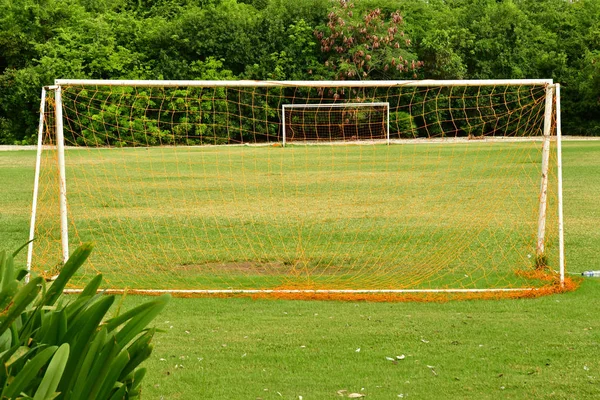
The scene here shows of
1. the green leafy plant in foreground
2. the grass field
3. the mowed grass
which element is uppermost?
the green leafy plant in foreground

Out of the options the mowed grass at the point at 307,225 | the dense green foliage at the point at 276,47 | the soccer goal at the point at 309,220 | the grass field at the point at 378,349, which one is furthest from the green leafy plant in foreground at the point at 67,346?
the dense green foliage at the point at 276,47

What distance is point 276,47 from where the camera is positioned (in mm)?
36781

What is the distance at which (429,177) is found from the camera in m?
17.9

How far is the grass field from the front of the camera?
173 inches

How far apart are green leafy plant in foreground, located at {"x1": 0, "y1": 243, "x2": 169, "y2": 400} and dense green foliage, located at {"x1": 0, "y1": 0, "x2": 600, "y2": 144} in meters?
32.9

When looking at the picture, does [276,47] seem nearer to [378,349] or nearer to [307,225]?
[307,225]

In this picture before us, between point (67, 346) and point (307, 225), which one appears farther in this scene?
point (307, 225)

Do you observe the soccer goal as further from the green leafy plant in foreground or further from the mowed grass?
the green leafy plant in foreground

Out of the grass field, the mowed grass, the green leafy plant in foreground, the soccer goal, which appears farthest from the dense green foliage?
the green leafy plant in foreground

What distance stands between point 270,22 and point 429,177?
20472 millimetres

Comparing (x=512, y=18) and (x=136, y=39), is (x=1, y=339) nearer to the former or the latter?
(x=136, y=39)

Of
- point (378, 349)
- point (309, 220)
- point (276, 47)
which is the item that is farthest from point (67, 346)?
point (276, 47)

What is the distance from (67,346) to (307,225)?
9187 mm

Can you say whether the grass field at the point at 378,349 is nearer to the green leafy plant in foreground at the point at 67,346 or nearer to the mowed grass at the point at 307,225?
the mowed grass at the point at 307,225
